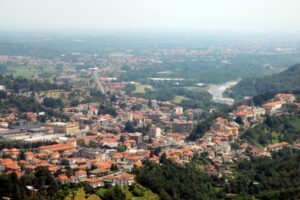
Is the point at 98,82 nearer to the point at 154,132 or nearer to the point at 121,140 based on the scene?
the point at 154,132

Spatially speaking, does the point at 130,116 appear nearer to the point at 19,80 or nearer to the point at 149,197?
the point at 19,80

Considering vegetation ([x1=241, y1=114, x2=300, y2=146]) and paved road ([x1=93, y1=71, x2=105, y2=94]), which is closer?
vegetation ([x1=241, y1=114, x2=300, y2=146])

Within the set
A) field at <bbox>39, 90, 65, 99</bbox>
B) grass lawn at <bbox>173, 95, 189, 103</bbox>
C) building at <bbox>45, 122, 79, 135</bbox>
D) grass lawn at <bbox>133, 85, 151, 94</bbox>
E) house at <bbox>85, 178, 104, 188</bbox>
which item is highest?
house at <bbox>85, 178, 104, 188</bbox>

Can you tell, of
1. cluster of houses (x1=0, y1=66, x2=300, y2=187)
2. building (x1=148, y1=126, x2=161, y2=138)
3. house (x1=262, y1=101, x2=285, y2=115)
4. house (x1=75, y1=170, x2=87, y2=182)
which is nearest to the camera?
house (x1=75, y1=170, x2=87, y2=182)

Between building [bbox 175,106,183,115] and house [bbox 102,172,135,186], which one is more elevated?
house [bbox 102,172,135,186]

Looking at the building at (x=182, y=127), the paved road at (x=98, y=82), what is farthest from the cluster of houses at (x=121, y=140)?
the paved road at (x=98, y=82)

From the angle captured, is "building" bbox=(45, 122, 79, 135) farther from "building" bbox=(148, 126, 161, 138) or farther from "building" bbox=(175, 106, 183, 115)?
"building" bbox=(175, 106, 183, 115)

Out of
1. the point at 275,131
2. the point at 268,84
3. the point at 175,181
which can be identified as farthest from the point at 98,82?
the point at 175,181

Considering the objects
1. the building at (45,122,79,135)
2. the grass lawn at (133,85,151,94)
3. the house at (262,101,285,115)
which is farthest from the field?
the house at (262,101,285,115)
